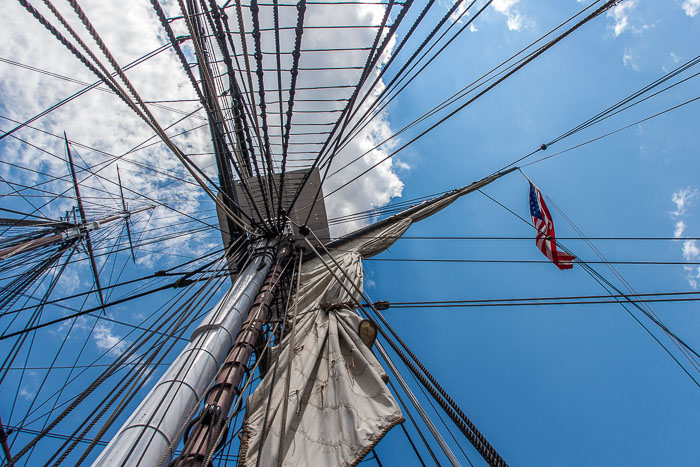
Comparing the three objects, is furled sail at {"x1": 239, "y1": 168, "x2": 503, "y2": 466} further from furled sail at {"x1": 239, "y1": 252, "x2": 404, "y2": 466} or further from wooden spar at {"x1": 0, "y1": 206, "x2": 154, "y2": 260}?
wooden spar at {"x1": 0, "y1": 206, "x2": 154, "y2": 260}

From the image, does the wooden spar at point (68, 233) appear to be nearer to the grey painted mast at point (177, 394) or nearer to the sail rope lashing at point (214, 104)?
the sail rope lashing at point (214, 104)

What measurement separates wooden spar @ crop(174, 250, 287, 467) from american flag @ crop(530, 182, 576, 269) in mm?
5154

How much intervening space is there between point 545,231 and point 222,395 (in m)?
6.56

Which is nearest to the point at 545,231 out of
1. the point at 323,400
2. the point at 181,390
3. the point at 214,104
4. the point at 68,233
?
the point at 323,400

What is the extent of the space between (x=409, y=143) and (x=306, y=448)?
12.0 ft

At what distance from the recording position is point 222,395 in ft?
10.6

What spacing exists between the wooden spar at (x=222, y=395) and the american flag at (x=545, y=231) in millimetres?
5154

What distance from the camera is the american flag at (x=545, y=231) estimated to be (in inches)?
244

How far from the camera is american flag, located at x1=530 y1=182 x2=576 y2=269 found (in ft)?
20.3

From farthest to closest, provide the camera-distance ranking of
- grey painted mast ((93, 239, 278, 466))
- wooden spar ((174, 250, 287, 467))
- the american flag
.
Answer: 1. the american flag
2. wooden spar ((174, 250, 287, 467))
3. grey painted mast ((93, 239, 278, 466))

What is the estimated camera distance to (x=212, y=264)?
611cm

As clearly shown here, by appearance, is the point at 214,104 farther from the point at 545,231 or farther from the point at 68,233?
the point at 68,233

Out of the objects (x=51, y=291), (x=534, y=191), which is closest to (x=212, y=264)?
(x=51, y=291)

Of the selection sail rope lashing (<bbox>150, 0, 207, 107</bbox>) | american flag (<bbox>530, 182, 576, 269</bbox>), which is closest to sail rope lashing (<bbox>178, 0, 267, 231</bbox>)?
sail rope lashing (<bbox>150, 0, 207, 107</bbox>)
